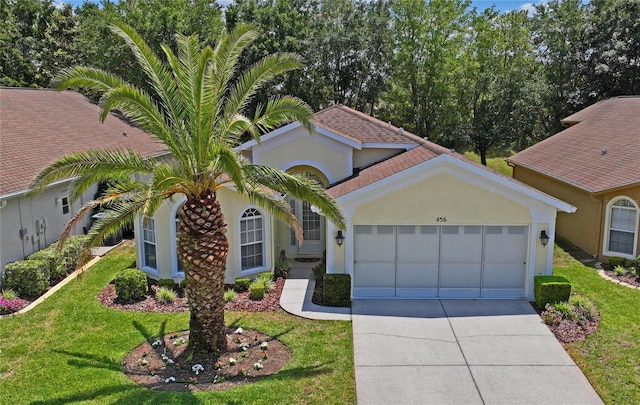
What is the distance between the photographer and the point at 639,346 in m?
11.1

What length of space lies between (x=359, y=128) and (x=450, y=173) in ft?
20.4

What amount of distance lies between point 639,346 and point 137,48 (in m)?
12.1

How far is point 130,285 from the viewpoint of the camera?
1384 cm

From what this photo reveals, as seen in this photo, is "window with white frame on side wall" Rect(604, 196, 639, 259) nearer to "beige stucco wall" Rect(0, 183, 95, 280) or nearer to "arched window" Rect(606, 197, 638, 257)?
"arched window" Rect(606, 197, 638, 257)

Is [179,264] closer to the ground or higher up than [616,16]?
closer to the ground

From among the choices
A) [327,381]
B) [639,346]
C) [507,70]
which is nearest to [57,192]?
[327,381]

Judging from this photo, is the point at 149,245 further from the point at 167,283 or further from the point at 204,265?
the point at 204,265

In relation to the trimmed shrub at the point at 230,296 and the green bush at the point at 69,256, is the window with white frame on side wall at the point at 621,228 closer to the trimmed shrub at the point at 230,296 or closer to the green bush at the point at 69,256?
the trimmed shrub at the point at 230,296

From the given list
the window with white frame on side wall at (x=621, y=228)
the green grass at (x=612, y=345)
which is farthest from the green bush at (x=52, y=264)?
the window with white frame on side wall at (x=621, y=228)

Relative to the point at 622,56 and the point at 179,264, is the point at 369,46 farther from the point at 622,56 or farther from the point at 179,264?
the point at 179,264

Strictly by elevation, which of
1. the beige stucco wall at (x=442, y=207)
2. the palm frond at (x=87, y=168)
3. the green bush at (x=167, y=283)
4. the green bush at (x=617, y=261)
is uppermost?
the palm frond at (x=87, y=168)

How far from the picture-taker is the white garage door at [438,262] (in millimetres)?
14000

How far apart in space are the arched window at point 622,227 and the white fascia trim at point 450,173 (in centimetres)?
512

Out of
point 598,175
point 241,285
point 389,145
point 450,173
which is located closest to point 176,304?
point 241,285
